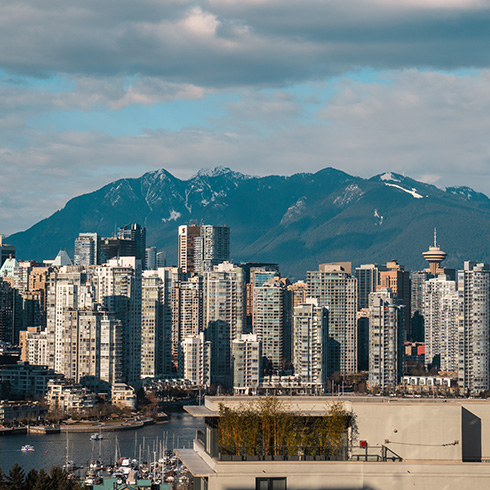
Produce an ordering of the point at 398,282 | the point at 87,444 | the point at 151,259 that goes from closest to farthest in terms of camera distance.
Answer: the point at 87,444, the point at 398,282, the point at 151,259

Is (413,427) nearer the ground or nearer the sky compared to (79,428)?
nearer the sky

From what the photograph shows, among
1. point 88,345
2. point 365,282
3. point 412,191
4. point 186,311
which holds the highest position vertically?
point 412,191

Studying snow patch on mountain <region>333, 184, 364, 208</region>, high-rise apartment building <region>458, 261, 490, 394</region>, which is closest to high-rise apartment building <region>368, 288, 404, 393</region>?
high-rise apartment building <region>458, 261, 490, 394</region>

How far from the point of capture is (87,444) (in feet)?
132

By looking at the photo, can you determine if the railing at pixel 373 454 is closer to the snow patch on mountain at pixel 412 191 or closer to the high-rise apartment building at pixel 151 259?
the high-rise apartment building at pixel 151 259

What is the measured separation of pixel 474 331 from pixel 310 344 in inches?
357

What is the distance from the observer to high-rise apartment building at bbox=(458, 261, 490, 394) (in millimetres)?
60250

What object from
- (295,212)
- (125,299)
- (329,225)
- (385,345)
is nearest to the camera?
(385,345)

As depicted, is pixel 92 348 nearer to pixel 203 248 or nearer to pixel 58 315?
pixel 58 315

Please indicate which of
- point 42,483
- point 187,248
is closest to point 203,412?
point 42,483

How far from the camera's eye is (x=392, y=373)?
5903cm

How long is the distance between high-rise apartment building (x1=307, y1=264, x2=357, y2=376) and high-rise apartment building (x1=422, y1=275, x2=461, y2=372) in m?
5.12

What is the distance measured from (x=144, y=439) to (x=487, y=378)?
25477 mm

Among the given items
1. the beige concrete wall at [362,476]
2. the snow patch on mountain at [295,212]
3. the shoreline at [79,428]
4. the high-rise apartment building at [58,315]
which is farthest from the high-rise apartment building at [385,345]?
the snow patch on mountain at [295,212]
